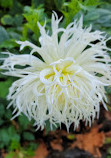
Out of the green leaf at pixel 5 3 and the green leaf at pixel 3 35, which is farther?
the green leaf at pixel 5 3

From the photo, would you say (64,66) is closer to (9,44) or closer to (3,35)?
(9,44)

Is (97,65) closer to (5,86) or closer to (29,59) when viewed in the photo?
(29,59)

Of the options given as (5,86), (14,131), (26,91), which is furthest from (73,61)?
(14,131)

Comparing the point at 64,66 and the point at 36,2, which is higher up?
the point at 36,2

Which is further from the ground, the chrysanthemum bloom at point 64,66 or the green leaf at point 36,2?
the green leaf at point 36,2

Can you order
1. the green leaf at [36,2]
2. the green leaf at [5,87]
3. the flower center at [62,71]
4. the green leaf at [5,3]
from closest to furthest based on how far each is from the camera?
the flower center at [62,71] → the green leaf at [5,87] → the green leaf at [36,2] → the green leaf at [5,3]

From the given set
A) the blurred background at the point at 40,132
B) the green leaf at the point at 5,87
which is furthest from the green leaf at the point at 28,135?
the green leaf at the point at 5,87

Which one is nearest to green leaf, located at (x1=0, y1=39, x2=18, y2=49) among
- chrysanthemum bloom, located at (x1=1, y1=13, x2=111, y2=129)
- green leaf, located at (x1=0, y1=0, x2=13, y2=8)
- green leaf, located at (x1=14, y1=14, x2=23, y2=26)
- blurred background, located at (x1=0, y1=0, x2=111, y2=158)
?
blurred background, located at (x1=0, y1=0, x2=111, y2=158)

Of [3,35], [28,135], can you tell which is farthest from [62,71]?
[28,135]

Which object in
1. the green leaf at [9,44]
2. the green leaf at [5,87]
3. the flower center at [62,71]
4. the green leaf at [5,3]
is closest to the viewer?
the flower center at [62,71]

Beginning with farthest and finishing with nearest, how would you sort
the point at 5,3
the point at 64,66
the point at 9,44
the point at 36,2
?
1. the point at 5,3
2. the point at 36,2
3. the point at 9,44
4. the point at 64,66

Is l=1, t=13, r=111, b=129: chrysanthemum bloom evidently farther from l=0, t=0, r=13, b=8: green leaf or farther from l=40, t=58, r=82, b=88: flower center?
l=0, t=0, r=13, b=8: green leaf

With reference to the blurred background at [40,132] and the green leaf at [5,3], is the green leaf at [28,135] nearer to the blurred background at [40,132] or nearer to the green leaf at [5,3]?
the blurred background at [40,132]
